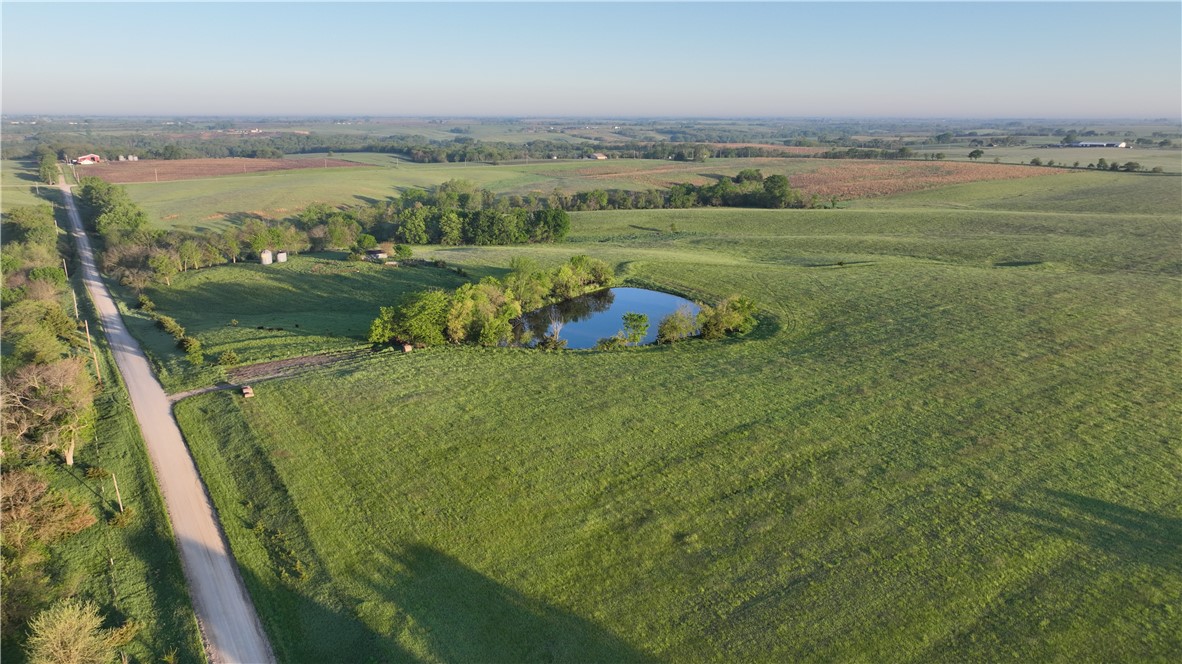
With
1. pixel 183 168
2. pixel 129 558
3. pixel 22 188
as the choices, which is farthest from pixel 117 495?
pixel 183 168

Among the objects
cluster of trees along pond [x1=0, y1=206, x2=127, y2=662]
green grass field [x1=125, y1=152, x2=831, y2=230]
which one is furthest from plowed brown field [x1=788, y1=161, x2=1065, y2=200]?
cluster of trees along pond [x1=0, y1=206, x2=127, y2=662]

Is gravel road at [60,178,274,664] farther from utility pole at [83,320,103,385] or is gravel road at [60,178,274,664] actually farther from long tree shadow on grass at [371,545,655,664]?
long tree shadow on grass at [371,545,655,664]

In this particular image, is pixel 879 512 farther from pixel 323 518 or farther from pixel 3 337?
pixel 3 337

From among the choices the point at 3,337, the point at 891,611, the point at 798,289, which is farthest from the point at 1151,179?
the point at 3,337

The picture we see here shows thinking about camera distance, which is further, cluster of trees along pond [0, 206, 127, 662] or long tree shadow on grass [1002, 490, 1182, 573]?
long tree shadow on grass [1002, 490, 1182, 573]

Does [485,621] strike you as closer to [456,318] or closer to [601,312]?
[456,318]
